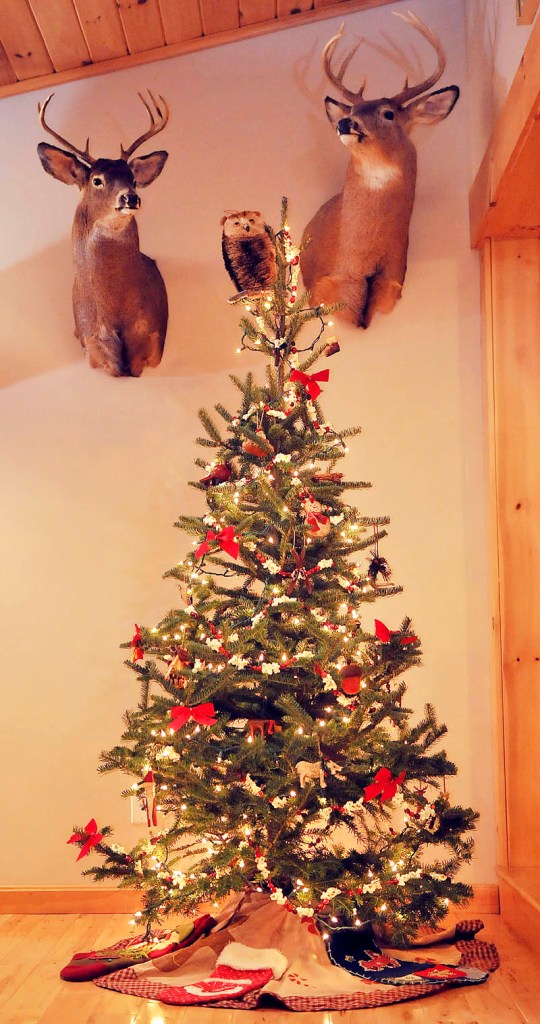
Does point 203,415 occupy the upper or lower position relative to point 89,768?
upper

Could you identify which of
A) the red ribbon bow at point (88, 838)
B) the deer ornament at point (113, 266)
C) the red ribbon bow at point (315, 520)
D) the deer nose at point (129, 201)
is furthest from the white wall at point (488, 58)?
the red ribbon bow at point (88, 838)

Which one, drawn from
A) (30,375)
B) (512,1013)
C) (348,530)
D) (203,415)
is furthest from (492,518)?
(30,375)

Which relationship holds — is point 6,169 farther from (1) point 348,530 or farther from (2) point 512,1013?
(2) point 512,1013

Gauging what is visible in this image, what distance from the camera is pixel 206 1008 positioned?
2.46 meters

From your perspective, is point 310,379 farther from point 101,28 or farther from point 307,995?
point 101,28

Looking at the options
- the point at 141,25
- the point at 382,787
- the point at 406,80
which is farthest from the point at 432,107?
the point at 382,787

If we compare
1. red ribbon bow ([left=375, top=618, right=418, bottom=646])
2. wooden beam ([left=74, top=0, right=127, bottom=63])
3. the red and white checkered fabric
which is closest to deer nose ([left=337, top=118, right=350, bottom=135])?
wooden beam ([left=74, top=0, right=127, bottom=63])

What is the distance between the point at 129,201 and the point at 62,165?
0.39 metres

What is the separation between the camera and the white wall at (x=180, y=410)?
3.53 meters

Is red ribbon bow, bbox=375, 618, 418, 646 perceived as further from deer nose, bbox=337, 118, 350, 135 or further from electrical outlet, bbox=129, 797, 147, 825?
deer nose, bbox=337, 118, 350, 135

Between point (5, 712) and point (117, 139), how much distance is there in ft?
7.68

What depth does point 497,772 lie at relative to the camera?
3.37 metres

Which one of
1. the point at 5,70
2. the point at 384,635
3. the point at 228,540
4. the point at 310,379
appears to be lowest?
the point at 384,635

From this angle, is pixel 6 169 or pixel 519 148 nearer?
pixel 519 148
